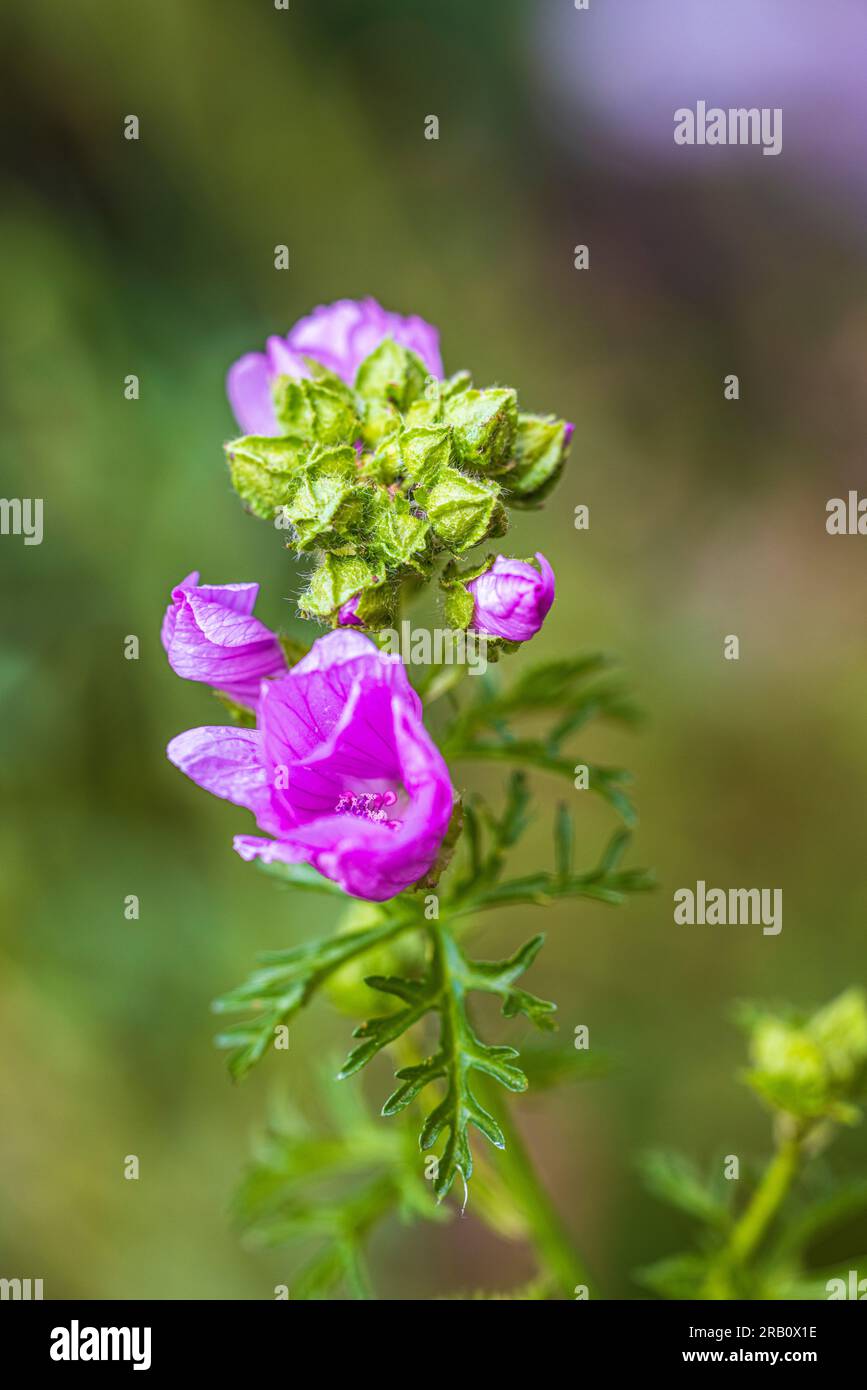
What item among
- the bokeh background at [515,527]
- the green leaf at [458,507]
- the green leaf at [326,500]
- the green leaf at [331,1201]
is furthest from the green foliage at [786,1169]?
the green leaf at [326,500]

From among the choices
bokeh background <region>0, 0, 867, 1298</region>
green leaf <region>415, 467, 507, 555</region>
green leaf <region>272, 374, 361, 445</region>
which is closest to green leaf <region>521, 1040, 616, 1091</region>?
bokeh background <region>0, 0, 867, 1298</region>

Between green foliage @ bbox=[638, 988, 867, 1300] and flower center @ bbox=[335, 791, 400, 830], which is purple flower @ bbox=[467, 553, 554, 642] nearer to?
flower center @ bbox=[335, 791, 400, 830]

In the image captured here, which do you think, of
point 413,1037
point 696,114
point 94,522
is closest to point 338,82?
point 696,114

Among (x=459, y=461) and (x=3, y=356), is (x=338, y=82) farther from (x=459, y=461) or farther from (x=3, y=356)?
(x=459, y=461)

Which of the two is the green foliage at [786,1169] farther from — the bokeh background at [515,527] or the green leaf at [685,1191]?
the bokeh background at [515,527]

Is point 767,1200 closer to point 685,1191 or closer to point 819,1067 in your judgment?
point 685,1191

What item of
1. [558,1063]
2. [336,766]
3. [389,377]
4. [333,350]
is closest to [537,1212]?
[558,1063]
